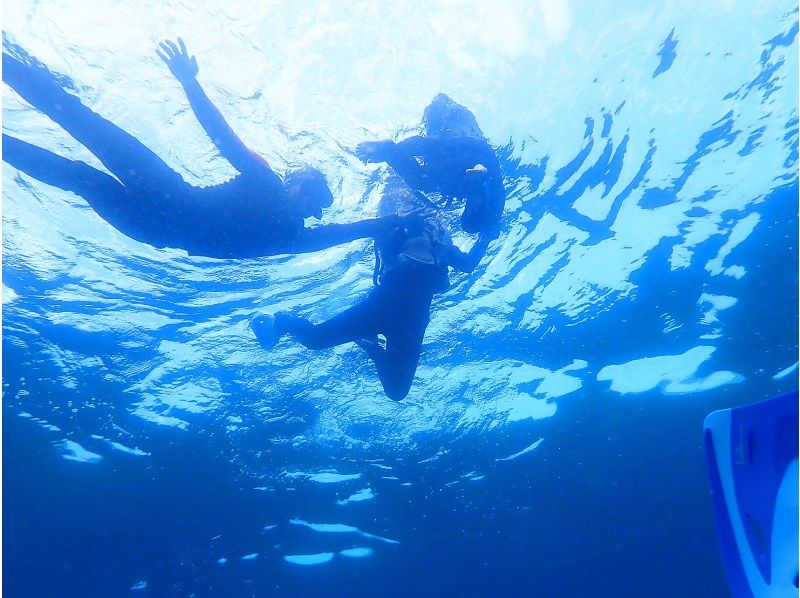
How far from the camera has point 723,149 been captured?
8.58 meters

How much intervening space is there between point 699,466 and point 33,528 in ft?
83.0

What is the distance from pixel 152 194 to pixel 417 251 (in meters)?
3.48

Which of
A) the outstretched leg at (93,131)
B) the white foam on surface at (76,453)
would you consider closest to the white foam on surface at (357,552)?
the white foam on surface at (76,453)

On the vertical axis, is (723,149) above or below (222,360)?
above

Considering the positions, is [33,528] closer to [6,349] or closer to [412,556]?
[6,349]

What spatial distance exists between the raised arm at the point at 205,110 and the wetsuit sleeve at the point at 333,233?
106 centimetres

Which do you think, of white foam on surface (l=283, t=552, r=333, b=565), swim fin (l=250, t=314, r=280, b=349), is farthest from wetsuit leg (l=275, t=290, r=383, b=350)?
white foam on surface (l=283, t=552, r=333, b=565)

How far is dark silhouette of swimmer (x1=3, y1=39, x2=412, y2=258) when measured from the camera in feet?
16.1

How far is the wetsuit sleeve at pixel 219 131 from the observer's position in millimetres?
5488

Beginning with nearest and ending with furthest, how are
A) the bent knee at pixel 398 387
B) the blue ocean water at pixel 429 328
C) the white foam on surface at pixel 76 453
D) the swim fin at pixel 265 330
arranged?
the blue ocean water at pixel 429 328
the swim fin at pixel 265 330
the bent knee at pixel 398 387
the white foam on surface at pixel 76 453

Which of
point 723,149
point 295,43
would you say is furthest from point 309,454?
point 723,149

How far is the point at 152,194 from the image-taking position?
212 inches

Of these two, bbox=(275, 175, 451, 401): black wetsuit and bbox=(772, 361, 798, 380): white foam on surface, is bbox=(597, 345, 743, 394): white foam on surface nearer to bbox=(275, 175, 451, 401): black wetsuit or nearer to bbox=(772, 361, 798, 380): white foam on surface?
bbox=(772, 361, 798, 380): white foam on surface

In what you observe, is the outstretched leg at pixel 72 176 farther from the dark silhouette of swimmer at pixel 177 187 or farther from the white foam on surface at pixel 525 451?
the white foam on surface at pixel 525 451
